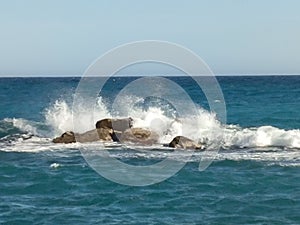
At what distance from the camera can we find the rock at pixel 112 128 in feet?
103

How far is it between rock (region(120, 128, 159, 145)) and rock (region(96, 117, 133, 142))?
41 centimetres

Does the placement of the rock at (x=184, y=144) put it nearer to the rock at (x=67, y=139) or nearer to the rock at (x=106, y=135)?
the rock at (x=106, y=135)

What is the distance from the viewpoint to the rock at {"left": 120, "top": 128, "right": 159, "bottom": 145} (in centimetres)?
3077

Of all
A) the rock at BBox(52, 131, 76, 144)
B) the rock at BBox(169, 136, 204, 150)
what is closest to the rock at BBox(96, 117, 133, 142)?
the rock at BBox(52, 131, 76, 144)

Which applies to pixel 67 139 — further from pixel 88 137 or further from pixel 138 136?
pixel 138 136

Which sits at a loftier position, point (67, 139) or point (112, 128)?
point (112, 128)

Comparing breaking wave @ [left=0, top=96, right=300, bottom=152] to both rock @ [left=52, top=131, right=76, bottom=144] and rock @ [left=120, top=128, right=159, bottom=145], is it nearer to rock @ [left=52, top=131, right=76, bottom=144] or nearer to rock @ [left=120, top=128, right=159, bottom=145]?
rock @ [left=120, top=128, right=159, bottom=145]

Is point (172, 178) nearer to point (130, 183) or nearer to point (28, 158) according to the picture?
point (130, 183)

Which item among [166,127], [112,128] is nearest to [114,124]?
[112,128]

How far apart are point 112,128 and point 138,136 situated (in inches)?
63.3

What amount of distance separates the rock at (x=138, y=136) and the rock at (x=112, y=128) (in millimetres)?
408

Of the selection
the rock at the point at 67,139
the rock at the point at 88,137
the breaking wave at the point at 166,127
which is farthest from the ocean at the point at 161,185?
the rock at the point at 88,137

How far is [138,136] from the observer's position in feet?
102

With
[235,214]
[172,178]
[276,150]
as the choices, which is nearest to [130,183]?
[172,178]
